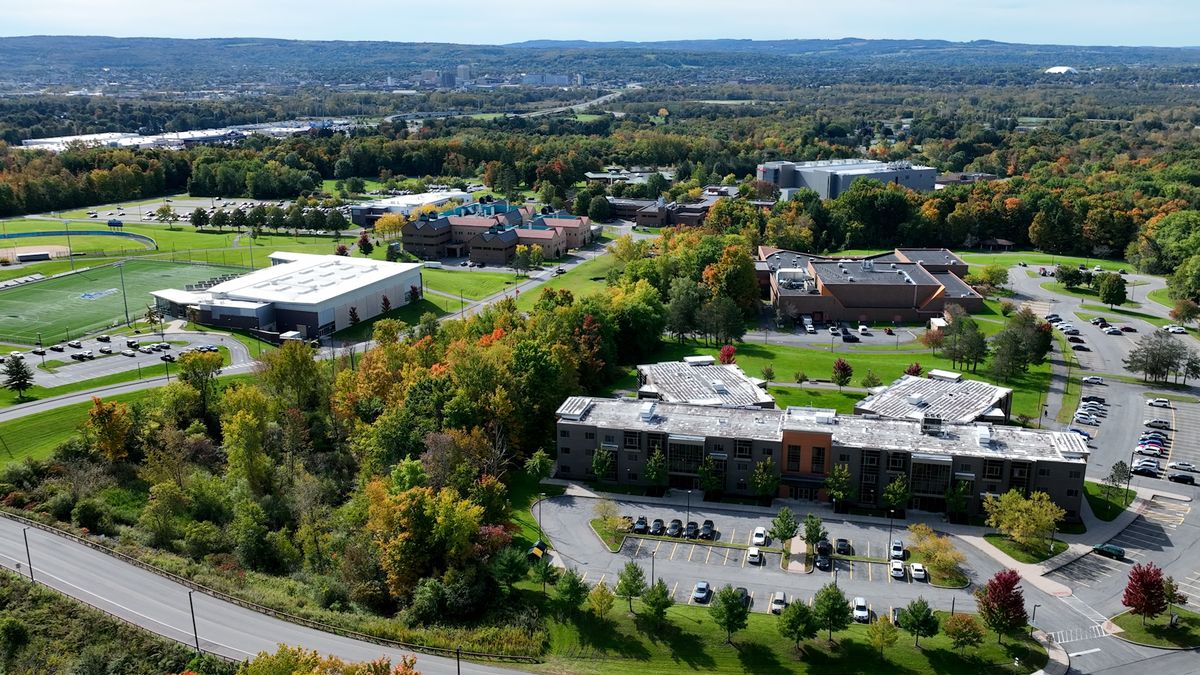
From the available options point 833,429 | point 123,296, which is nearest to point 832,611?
point 833,429

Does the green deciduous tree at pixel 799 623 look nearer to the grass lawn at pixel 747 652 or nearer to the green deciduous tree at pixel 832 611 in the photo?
the green deciduous tree at pixel 832 611

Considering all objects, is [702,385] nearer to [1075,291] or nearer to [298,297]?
[298,297]

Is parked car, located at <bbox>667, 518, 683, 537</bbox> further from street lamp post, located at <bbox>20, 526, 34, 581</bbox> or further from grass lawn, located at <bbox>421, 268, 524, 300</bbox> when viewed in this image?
grass lawn, located at <bbox>421, 268, 524, 300</bbox>

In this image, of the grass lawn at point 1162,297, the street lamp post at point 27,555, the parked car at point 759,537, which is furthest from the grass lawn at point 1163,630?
the grass lawn at point 1162,297

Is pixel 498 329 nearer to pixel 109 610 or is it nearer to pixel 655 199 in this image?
pixel 109 610

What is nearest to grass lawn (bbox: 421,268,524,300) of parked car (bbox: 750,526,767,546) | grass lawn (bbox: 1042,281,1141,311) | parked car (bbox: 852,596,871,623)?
parked car (bbox: 750,526,767,546)

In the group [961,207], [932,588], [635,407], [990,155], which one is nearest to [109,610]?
[635,407]
